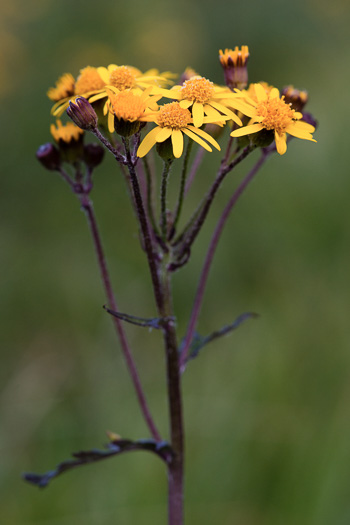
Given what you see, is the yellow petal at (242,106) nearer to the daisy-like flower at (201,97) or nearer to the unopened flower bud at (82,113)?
the daisy-like flower at (201,97)

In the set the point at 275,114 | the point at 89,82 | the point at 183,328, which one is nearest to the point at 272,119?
the point at 275,114

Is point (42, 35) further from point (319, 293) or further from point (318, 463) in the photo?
point (318, 463)

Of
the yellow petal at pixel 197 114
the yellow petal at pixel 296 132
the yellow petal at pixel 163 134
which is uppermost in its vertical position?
the yellow petal at pixel 197 114

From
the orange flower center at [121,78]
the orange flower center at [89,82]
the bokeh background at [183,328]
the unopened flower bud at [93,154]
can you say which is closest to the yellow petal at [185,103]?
the orange flower center at [121,78]

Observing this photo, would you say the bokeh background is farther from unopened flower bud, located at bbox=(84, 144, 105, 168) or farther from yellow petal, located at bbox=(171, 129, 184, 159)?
yellow petal, located at bbox=(171, 129, 184, 159)

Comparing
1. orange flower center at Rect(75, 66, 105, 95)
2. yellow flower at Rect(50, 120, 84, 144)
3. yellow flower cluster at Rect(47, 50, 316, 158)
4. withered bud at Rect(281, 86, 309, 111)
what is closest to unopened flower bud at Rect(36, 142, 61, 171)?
yellow flower at Rect(50, 120, 84, 144)

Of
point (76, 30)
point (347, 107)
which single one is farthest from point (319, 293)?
point (76, 30)

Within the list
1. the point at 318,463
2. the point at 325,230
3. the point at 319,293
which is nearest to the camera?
the point at 318,463
